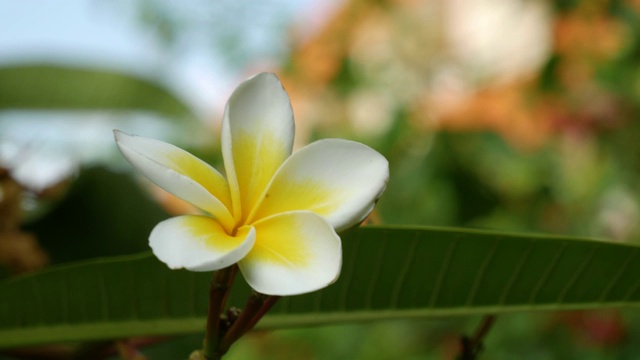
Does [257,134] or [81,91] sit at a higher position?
[257,134]

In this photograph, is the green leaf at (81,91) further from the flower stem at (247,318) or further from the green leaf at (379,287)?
the flower stem at (247,318)

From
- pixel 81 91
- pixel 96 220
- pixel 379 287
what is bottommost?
pixel 81 91

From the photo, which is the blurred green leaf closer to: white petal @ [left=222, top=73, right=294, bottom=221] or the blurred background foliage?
the blurred background foliage

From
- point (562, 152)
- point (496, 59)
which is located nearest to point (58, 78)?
point (562, 152)

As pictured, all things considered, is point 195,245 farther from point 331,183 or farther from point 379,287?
point 379,287

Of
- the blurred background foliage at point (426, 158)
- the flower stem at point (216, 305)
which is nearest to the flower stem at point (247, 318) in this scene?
the flower stem at point (216, 305)

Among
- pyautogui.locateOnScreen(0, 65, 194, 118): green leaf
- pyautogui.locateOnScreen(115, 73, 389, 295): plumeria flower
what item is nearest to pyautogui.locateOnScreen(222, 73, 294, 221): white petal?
pyautogui.locateOnScreen(115, 73, 389, 295): plumeria flower

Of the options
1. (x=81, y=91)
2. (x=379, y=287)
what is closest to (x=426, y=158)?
(x=81, y=91)
